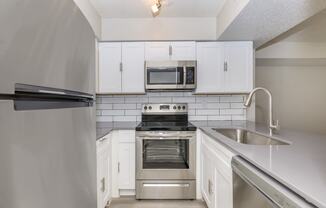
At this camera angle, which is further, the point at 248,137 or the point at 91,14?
the point at 91,14

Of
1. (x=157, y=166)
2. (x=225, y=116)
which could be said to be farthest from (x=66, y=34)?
(x=225, y=116)

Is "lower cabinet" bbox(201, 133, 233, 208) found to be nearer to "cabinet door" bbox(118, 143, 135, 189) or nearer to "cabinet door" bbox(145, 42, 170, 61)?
"cabinet door" bbox(118, 143, 135, 189)

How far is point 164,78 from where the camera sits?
328 centimetres

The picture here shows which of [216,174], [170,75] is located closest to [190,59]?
[170,75]

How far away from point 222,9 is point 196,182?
2029 mm

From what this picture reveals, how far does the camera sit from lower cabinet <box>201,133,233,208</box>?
1900 mm

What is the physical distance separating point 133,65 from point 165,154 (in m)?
1.19

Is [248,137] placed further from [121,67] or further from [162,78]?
[121,67]

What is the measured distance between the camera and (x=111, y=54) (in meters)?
3.40

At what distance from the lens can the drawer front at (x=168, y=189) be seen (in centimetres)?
311

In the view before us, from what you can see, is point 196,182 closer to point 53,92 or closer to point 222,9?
point 222,9

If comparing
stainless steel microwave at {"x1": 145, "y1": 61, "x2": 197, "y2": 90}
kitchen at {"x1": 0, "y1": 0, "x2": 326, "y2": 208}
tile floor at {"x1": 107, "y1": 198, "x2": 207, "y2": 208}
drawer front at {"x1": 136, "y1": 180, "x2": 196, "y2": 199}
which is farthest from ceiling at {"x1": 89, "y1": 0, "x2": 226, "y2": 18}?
tile floor at {"x1": 107, "y1": 198, "x2": 207, "y2": 208}

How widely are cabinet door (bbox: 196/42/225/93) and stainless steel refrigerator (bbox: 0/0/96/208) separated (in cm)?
240

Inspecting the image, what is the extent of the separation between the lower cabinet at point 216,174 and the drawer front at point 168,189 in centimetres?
19
